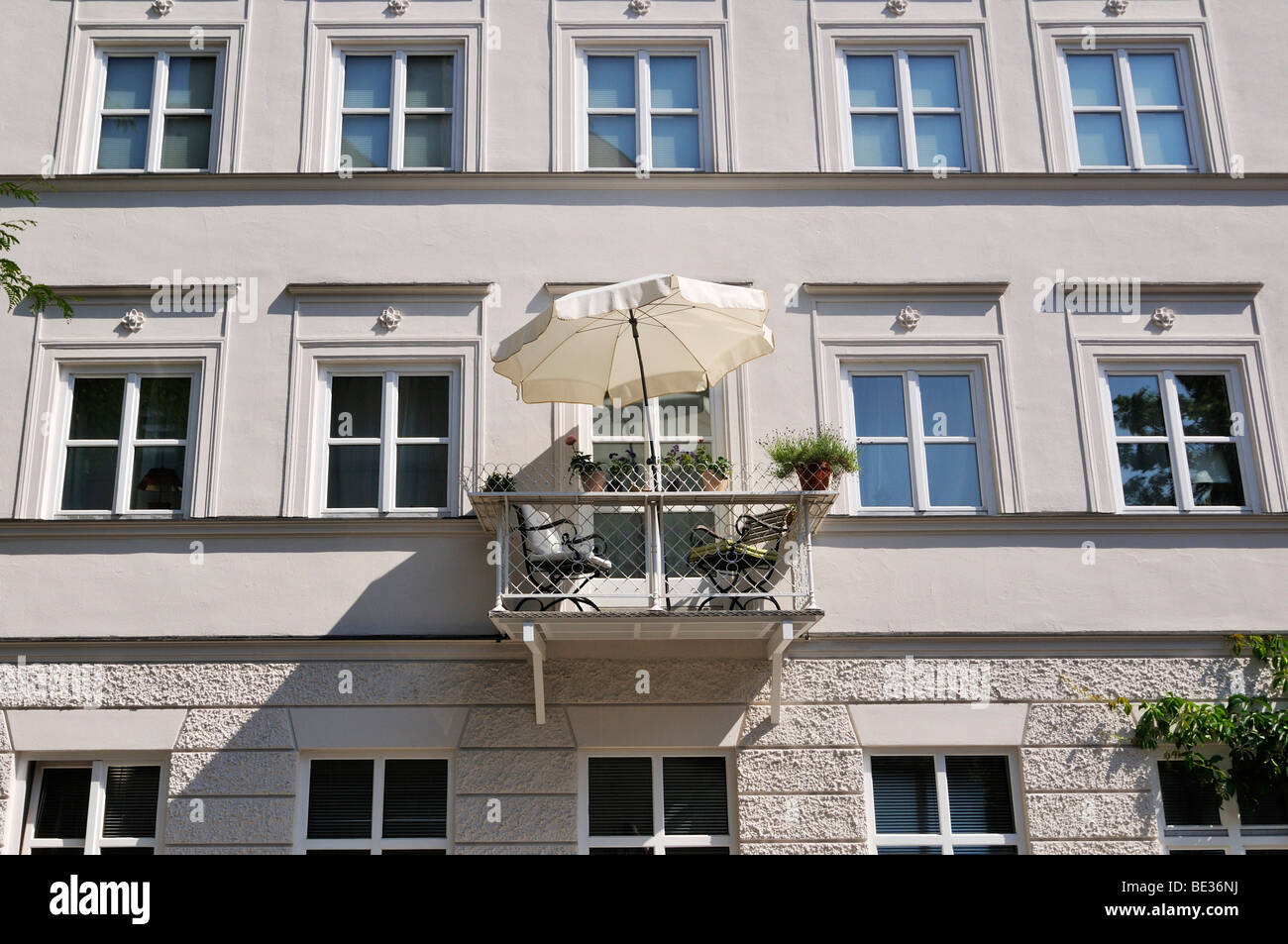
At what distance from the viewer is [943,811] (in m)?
9.14

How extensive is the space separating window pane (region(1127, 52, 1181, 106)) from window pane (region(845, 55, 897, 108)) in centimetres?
217

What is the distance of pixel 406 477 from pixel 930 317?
4.43 m

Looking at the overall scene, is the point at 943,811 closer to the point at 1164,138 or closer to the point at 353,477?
the point at 353,477

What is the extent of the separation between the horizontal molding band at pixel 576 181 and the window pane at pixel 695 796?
4.72 meters

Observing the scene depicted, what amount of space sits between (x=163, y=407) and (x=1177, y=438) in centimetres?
816

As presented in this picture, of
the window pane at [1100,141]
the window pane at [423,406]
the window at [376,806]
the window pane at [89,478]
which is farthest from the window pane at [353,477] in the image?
the window pane at [1100,141]

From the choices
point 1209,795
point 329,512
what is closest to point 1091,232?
point 1209,795

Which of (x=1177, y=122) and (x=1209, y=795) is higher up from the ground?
(x=1177, y=122)

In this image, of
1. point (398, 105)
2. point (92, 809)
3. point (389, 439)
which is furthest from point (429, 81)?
point (92, 809)

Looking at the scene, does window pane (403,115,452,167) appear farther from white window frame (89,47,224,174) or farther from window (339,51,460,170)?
white window frame (89,47,224,174)

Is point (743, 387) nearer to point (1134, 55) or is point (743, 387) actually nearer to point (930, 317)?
point (930, 317)

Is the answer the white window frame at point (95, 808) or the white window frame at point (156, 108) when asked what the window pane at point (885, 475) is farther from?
the white window frame at point (156, 108)

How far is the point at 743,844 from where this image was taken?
8.90 meters

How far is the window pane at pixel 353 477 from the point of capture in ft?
32.3
